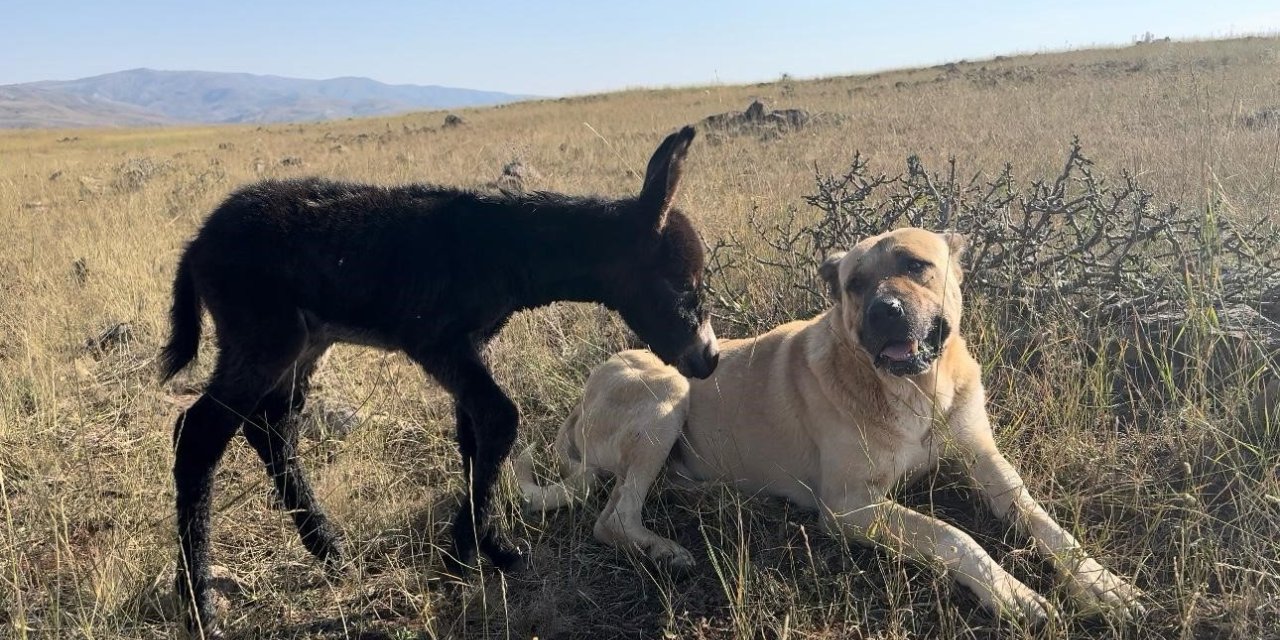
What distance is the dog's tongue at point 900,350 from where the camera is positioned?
9.58 feet

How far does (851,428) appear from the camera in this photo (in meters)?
3.13

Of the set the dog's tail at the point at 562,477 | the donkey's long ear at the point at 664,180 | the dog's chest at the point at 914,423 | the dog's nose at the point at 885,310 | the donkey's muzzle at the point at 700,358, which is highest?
the donkey's long ear at the point at 664,180

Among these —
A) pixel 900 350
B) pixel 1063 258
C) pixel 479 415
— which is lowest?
pixel 479 415

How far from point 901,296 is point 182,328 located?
8.81 feet

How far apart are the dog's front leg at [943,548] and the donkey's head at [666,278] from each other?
81 cm

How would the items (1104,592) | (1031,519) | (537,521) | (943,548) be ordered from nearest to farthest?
(1104,592) → (943,548) → (1031,519) → (537,521)

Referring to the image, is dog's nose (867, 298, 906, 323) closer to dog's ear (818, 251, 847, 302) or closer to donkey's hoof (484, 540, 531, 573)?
dog's ear (818, 251, 847, 302)

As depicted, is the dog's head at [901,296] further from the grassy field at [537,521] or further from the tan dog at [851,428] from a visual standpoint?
the grassy field at [537,521]

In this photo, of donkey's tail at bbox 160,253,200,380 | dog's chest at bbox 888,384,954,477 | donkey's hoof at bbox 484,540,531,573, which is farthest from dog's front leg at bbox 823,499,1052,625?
donkey's tail at bbox 160,253,200,380

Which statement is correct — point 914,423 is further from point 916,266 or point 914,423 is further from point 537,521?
point 537,521

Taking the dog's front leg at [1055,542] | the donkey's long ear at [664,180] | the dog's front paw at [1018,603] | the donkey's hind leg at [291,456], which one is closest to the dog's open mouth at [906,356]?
the dog's front leg at [1055,542]

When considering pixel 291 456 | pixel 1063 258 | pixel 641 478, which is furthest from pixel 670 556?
pixel 1063 258

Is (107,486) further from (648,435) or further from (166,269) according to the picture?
(166,269)

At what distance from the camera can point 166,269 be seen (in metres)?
6.79
